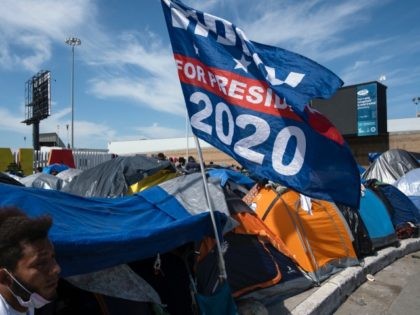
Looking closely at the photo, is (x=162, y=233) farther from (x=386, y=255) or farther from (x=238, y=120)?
(x=386, y=255)

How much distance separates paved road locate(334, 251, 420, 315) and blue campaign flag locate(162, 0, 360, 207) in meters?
2.27

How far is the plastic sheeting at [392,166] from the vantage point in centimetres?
1556

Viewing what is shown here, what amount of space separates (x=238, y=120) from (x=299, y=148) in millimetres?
686

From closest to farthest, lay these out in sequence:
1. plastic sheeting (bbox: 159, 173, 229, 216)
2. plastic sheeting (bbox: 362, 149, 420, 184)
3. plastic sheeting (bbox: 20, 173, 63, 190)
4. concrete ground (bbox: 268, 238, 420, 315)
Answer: plastic sheeting (bbox: 159, 173, 229, 216) → concrete ground (bbox: 268, 238, 420, 315) → plastic sheeting (bbox: 20, 173, 63, 190) → plastic sheeting (bbox: 362, 149, 420, 184)

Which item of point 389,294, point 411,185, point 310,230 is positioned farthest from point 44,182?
point 411,185

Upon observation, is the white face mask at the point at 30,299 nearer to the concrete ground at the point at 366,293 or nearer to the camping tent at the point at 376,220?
the concrete ground at the point at 366,293

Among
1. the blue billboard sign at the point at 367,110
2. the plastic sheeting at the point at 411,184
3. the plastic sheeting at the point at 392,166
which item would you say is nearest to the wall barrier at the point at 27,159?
the plastic sheeting at the point at 392,166

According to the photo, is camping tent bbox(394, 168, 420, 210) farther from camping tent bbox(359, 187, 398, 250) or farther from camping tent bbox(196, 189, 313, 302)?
camping tent bbox(196, 189, 313, 302)

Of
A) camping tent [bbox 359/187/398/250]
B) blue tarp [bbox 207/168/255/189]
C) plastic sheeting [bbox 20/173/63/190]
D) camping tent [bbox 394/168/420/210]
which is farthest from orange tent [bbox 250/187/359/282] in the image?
plastic sheeting [bbox 20/173/63/190]

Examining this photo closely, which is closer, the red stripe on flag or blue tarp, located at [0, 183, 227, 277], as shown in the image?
blue tarp, located at [0, 183, 227, 277]

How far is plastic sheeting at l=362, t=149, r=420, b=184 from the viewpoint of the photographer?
15562 millimetres

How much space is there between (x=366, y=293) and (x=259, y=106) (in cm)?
373

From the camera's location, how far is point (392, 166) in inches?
621

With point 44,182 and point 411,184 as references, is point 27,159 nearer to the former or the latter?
point 44,182
